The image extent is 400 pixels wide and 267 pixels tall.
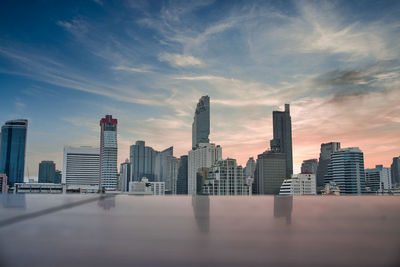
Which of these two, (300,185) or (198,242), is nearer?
(198,242)

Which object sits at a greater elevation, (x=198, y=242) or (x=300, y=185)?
(x=198, y=242)

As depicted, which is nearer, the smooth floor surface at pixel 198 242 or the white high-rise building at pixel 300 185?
the smooth floor surface at pixel 198 242

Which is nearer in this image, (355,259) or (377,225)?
(355,259)

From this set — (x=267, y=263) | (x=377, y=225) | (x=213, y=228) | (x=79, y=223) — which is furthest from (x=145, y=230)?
(x=377, y=225)

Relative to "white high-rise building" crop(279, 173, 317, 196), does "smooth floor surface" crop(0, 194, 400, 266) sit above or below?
above

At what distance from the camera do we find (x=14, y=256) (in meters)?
1.74

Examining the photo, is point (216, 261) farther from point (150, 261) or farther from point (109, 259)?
point (109, 259)

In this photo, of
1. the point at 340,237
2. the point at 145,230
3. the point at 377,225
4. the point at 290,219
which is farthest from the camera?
the point at 290,219

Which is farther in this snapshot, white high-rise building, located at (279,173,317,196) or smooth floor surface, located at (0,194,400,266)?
white high-rise building, located at (279,173,317,196)

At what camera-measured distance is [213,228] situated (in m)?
2.67

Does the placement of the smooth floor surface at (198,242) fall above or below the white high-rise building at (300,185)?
above

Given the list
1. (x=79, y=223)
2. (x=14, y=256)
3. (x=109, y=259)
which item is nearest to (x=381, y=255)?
(x=109, y=259)

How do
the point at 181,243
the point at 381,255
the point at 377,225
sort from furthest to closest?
the point at 377,225 < the point at 181,243 < the point at 381,255

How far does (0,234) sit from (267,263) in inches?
74.3
